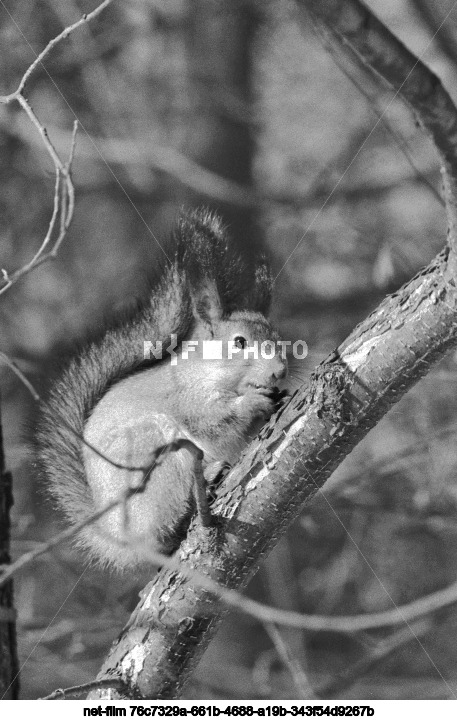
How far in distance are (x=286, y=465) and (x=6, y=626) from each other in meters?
0.65

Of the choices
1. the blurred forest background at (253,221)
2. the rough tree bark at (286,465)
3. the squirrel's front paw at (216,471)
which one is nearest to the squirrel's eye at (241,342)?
the squirrel's front paw at (216,471)

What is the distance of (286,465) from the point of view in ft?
4.63

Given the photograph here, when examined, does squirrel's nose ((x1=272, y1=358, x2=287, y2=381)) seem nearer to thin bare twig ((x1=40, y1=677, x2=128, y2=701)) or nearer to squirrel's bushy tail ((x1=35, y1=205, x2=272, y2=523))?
squirrel's bushy tail ((x1=35, y1=205, x2=272, y2=523))

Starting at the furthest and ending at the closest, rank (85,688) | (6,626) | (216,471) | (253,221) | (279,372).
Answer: (253,221), (279,372), (216,471), (6,626), (85,688)

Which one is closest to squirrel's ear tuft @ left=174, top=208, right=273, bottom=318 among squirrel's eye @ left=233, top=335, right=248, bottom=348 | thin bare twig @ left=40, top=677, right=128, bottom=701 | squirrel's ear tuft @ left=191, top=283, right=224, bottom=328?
squirrel's ear tuft @ left=191, top=283, right=224, bottom=328

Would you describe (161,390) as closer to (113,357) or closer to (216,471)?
(113,357)

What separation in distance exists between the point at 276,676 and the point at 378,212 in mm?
1822

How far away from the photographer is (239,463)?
58.9 inches

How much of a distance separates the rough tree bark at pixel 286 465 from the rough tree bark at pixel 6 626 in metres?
0.19

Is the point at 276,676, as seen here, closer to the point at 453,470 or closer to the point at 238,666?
the point at 238,666

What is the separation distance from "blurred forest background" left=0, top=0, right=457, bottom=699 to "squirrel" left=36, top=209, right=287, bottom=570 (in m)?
0.80

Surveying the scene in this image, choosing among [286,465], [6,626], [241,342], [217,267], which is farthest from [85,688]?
[217,267]

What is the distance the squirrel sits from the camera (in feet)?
6.32

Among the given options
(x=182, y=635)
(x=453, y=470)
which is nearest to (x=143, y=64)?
(x=453, y=470)
